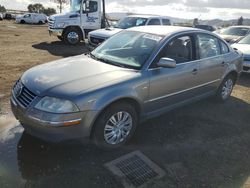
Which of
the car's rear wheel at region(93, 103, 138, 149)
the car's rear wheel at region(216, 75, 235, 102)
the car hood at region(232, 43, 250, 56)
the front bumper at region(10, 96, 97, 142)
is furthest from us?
the car hood at region(232, 43, 250, 56)

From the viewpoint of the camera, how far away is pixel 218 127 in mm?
5125

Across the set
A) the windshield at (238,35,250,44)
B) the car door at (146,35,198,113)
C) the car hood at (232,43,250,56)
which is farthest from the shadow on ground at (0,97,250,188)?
the windshield at (238,35,250,44)

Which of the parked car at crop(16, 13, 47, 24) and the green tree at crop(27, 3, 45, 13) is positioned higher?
the green tree at crop(27, 3, 45, 13)

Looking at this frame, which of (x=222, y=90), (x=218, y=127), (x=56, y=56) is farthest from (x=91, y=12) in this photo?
(x=218, y=127)

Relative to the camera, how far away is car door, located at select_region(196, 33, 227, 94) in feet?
17.1

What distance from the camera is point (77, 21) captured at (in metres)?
14.7

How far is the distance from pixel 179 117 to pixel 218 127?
0.71 meters

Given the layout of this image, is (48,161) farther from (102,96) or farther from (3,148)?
(102,96)

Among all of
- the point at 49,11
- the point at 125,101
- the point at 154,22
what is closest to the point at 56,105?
the point at 125,101

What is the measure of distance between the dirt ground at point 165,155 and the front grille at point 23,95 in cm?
70

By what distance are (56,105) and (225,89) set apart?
4.13 meters

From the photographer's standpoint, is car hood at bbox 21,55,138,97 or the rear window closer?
car hood at bbox 21,55,138,97

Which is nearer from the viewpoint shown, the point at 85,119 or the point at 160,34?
the point at 85,119

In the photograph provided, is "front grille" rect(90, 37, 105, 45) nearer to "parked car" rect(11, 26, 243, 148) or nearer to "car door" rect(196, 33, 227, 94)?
"parked car" rect(11, 26, 243, 148)
